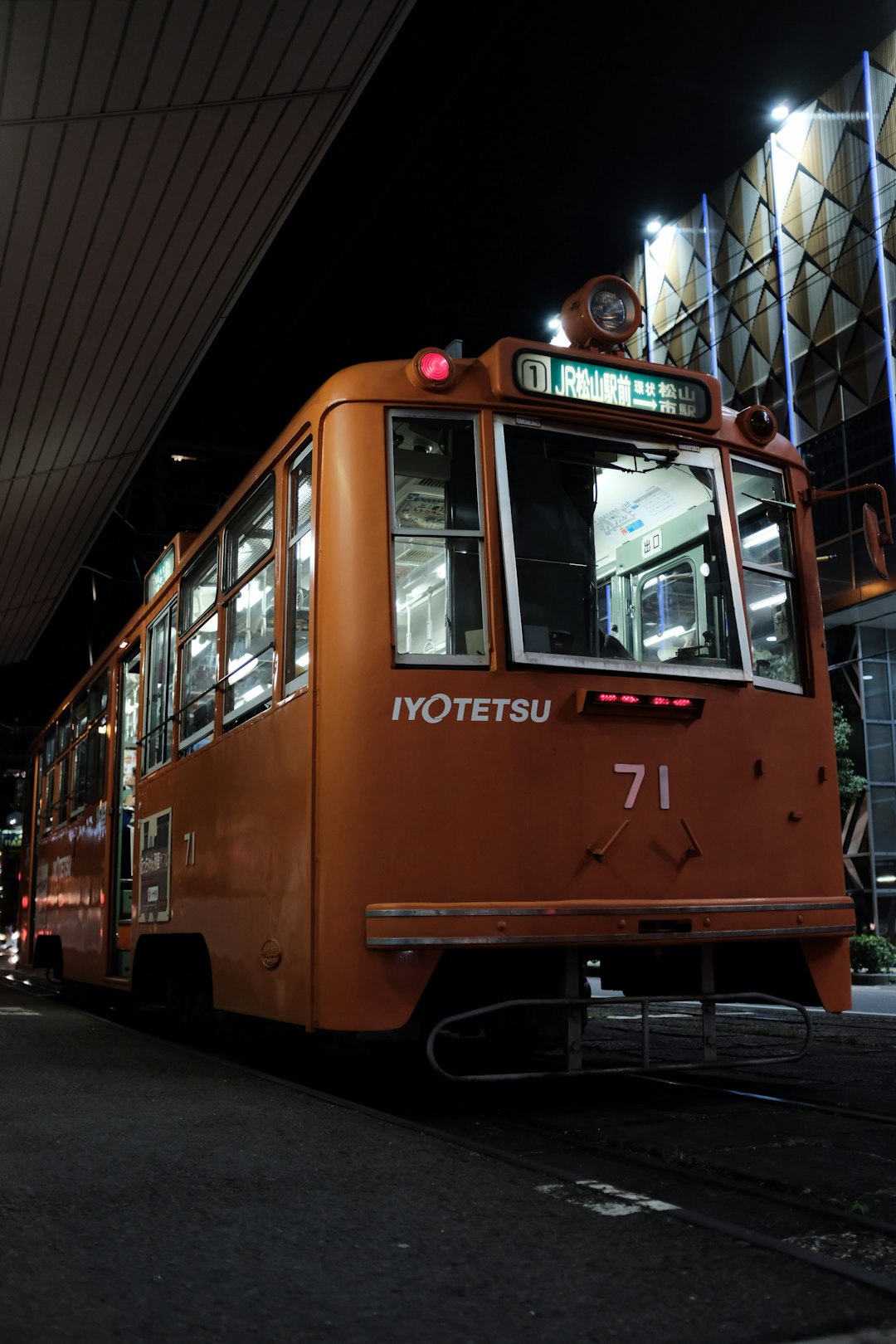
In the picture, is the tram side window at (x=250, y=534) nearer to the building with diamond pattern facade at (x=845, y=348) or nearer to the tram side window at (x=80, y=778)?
the tram side window at (x=80, y=778)

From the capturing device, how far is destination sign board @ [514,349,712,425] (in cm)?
611

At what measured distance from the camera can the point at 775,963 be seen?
6551 millimetres

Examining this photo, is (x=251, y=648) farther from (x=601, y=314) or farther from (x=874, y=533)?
(x=874, y=533)

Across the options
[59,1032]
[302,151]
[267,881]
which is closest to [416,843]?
[267,881]

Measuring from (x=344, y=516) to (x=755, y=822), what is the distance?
2.53 m

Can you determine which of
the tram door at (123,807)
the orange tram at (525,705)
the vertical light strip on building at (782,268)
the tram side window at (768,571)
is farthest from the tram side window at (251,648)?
the vertical light strip on building at (782,268)

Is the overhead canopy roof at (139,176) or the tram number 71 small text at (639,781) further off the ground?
the overhead canopy roof at (139,176)

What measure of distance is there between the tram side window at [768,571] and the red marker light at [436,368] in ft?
5.58

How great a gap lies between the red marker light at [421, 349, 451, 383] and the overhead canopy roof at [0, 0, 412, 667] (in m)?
3.16

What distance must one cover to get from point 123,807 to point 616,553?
5.96 metres

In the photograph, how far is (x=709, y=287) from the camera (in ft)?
100

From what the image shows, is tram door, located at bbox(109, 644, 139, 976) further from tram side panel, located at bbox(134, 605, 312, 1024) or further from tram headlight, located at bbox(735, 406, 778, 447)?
tram headlight, located at bbox(735, 406, 778, 447)

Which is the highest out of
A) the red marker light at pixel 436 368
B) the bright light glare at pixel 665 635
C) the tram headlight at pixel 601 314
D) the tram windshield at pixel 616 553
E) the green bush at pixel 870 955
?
the tram headlight at pixel 601 314

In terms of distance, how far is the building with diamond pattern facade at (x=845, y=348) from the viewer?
79.8 ft
